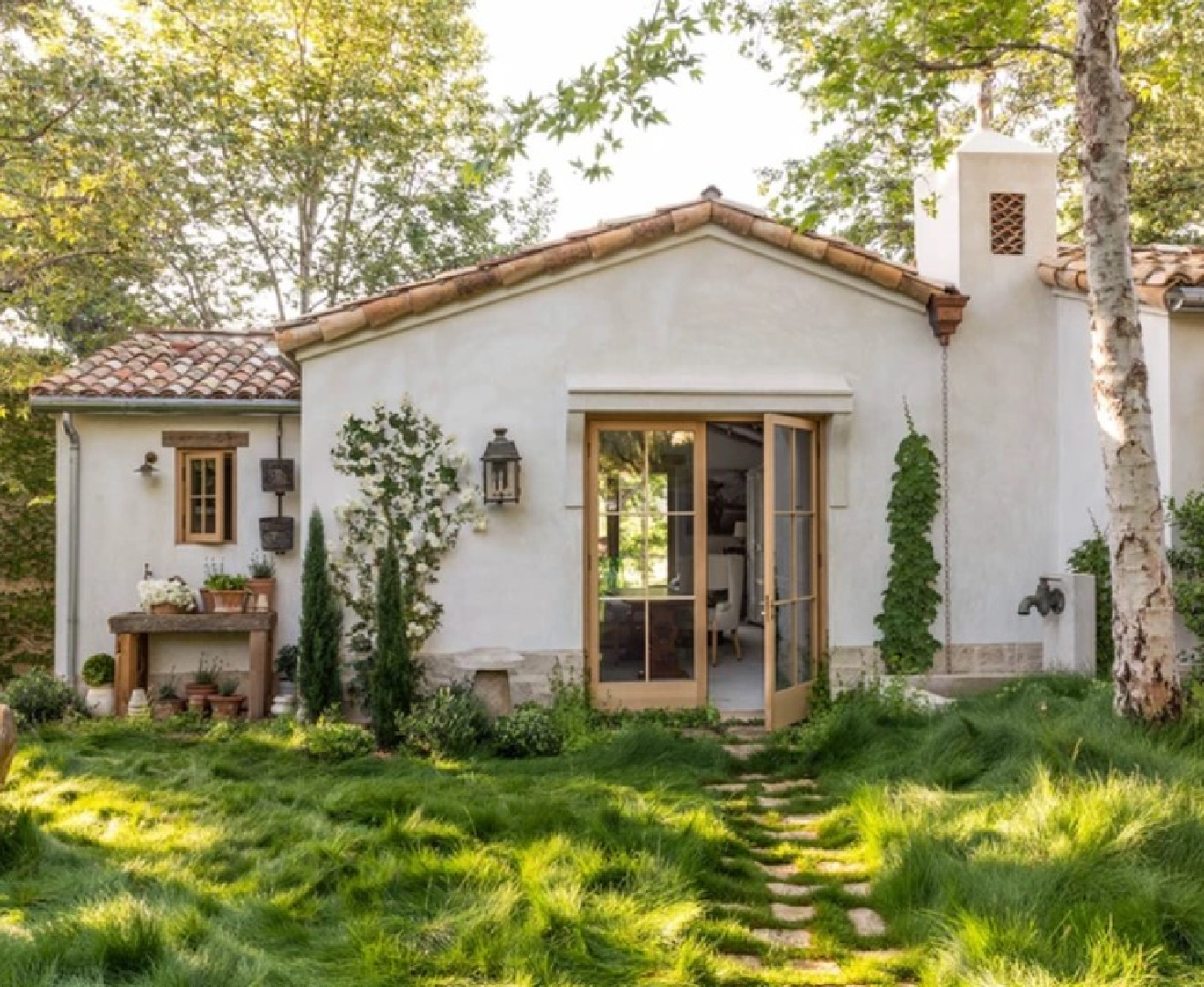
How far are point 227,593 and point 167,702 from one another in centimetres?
104

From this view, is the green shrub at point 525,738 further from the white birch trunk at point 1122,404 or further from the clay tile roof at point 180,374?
the white birch trunk at point 1122,404

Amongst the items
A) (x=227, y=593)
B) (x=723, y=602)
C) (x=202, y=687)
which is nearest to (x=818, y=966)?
(x=227, y=593)

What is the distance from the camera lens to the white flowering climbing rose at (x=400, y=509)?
6.83m

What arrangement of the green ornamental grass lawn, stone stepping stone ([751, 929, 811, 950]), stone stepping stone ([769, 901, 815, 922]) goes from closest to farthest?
the green ornamental grass lawn → stone stepping stone ([751, 929, 811, 950]) → stone stepping stone ([769, 901, 815, 922])

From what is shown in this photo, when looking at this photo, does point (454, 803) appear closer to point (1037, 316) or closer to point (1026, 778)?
point (1026, 778)

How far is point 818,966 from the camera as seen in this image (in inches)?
128

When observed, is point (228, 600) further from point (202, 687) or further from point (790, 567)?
point (790, 567)

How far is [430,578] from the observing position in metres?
6.87

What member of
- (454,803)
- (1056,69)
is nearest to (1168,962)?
(454,803)

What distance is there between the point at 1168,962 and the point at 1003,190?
241 inches

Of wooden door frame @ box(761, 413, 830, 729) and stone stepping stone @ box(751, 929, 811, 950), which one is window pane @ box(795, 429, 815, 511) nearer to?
wooden door frame @ box(761, 413, 830, 729)

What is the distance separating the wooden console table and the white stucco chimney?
6.19 metres

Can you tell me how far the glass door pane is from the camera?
7.15 m

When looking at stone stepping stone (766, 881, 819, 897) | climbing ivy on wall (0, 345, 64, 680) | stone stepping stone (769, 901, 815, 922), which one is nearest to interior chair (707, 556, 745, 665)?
stone stepping stone (766, 881, 819, 897)
